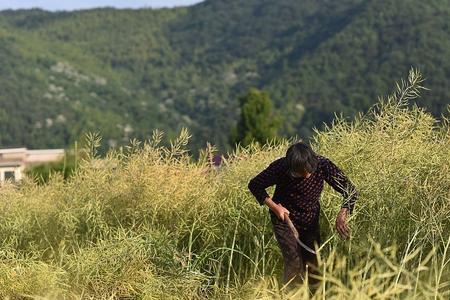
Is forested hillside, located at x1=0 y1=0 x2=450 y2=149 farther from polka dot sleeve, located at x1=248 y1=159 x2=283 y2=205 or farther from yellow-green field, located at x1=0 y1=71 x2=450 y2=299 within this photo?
polka dot sleeve, located at x1=248 y1=159 x2=283 y2=205

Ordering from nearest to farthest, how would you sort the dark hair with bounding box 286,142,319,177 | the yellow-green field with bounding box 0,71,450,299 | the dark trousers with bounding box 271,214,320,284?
the dark hair with bounding box 286,142,319,177 → the dark trousers with bounding box 271,214,320,284 → the yellow-green field with bounding box 0,71,450,299

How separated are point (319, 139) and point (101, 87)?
81022 millimetres

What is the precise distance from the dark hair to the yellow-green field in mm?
519

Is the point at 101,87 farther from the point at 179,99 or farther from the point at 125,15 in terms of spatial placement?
the point at 125,15

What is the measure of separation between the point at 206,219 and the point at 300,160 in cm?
203

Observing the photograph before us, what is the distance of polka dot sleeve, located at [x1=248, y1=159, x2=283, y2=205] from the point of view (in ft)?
17.1

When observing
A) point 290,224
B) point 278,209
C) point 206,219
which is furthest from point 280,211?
point 206,219

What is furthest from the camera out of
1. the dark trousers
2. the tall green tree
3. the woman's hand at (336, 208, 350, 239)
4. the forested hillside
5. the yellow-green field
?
the forested hillside

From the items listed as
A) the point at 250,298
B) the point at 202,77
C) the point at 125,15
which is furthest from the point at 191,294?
the point at 125,15

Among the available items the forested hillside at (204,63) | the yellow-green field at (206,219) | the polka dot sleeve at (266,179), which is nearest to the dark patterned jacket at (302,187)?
the polka dot sleeve at (266,179)

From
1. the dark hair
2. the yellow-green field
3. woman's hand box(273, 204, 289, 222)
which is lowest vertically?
the yellow-green field

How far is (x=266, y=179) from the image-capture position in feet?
17.3

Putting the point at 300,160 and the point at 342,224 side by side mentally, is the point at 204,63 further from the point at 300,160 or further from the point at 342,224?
the point at 300,160

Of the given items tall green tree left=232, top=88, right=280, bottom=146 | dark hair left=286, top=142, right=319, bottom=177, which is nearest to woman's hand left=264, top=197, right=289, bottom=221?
dark hair left=286, top=142, right=319, bottom=177
